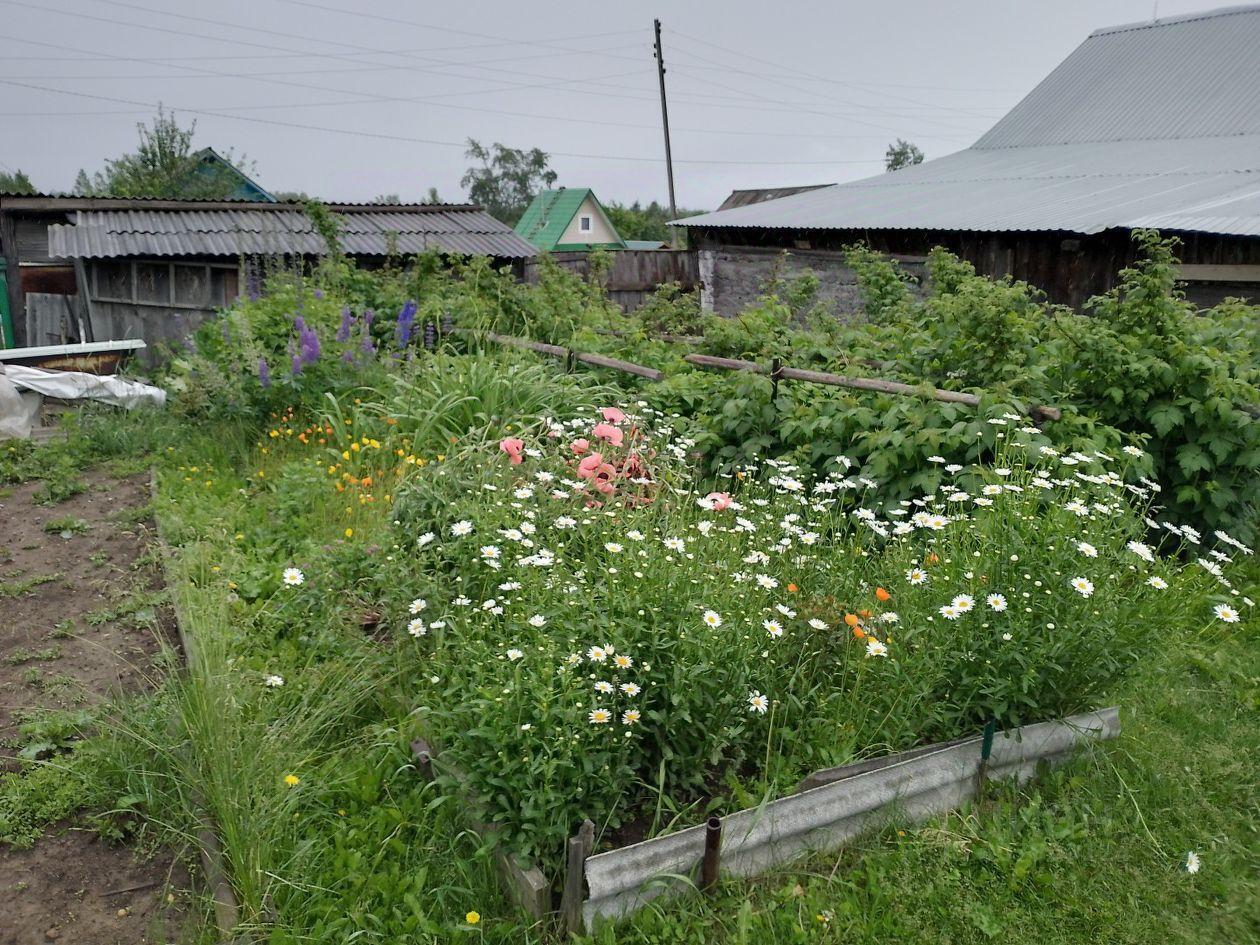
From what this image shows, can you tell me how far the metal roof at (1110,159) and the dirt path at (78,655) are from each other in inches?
361

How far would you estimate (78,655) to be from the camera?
13.4ft

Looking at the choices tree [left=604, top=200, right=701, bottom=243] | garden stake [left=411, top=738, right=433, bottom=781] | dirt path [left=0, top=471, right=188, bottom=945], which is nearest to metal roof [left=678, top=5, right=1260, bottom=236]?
garden stake [left=411, top=738, right=433, bottom=781]

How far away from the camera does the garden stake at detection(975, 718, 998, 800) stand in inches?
118

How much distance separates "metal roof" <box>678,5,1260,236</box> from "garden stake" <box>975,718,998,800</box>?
302 inches

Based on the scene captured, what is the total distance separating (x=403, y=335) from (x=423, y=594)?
4500 millimetres

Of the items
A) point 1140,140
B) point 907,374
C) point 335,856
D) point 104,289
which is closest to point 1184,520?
point 907,374

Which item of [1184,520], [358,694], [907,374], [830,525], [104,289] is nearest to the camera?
[358,694]

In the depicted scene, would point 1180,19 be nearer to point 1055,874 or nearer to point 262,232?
point 262,232

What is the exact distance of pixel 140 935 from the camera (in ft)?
8.53

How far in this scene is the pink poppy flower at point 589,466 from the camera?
419 centimetres

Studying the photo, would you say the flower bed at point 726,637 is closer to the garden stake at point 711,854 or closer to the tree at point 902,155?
the garden stake at point 711,854

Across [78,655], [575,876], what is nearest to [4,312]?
[78,655]

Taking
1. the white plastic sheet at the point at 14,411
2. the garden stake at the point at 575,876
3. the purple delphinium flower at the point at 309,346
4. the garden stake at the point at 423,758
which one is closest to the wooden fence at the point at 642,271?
the white plastic sheet at the point at 14,411

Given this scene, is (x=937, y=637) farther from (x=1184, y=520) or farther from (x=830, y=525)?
(x=1184, y=520)
